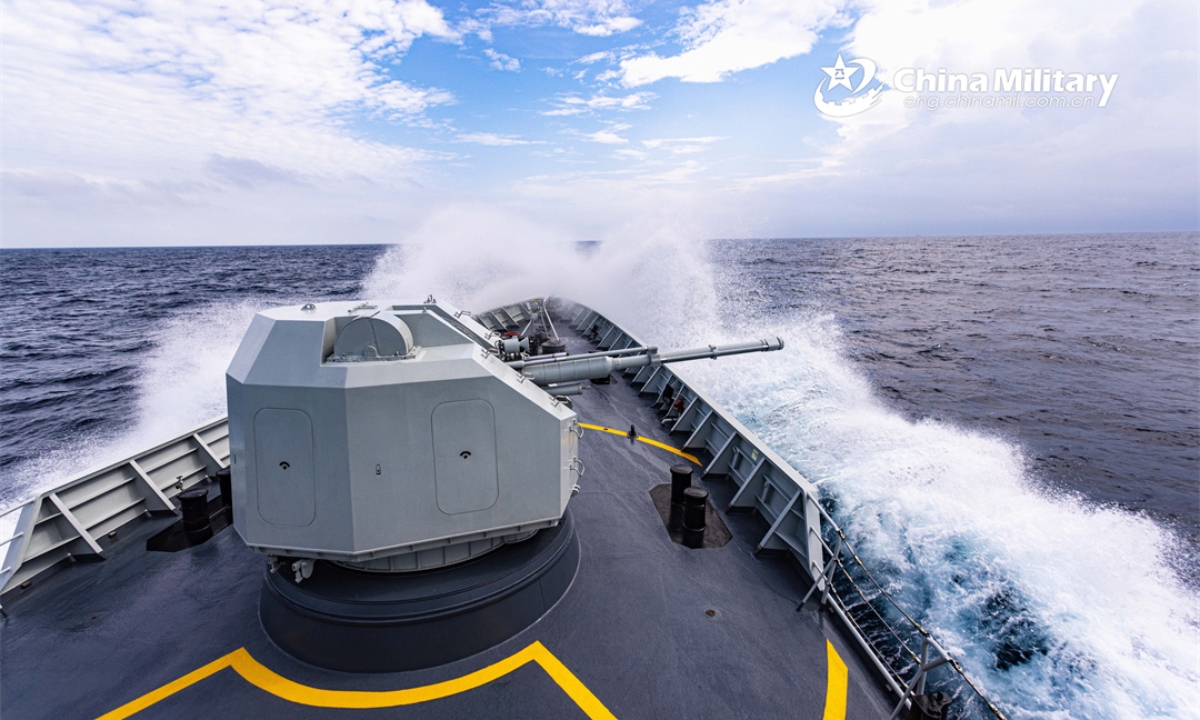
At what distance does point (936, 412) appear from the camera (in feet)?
52.4

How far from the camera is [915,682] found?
3621 millimetres

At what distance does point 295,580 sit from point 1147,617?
9822 millimetres

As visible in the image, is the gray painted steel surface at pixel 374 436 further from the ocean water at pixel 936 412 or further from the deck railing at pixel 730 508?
the ocean water at pixel 936 412

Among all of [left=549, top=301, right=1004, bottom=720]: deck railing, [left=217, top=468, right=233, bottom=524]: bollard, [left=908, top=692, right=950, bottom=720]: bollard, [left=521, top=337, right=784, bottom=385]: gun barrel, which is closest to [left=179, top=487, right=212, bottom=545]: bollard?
[left=217, top=468, right=233, bottom=524]: bollard

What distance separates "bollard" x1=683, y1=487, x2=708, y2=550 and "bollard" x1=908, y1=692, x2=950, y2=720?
2422 mm

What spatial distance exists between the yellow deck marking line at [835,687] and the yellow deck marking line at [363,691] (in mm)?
1566

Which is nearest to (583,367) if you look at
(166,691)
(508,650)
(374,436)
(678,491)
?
(374,436)

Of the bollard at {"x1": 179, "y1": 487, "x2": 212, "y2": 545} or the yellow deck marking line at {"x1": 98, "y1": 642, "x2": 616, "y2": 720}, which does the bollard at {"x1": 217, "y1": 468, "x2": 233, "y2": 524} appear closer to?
the bollard at {"x1": 179, "y1": 487, "x2": 212, "y2": 545}

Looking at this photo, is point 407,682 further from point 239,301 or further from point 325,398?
point 239,301

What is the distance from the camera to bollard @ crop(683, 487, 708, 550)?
18.4 ft

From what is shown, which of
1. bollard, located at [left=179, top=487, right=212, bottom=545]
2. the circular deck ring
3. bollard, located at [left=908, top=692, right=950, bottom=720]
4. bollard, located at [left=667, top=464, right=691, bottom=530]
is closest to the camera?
bollard, located at [left=908, top=692, right=950, bottom=720]

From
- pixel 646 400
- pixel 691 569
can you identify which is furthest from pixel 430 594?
pixel 646 400

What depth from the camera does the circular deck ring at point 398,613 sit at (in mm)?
4059

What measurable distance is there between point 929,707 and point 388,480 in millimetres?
3765
